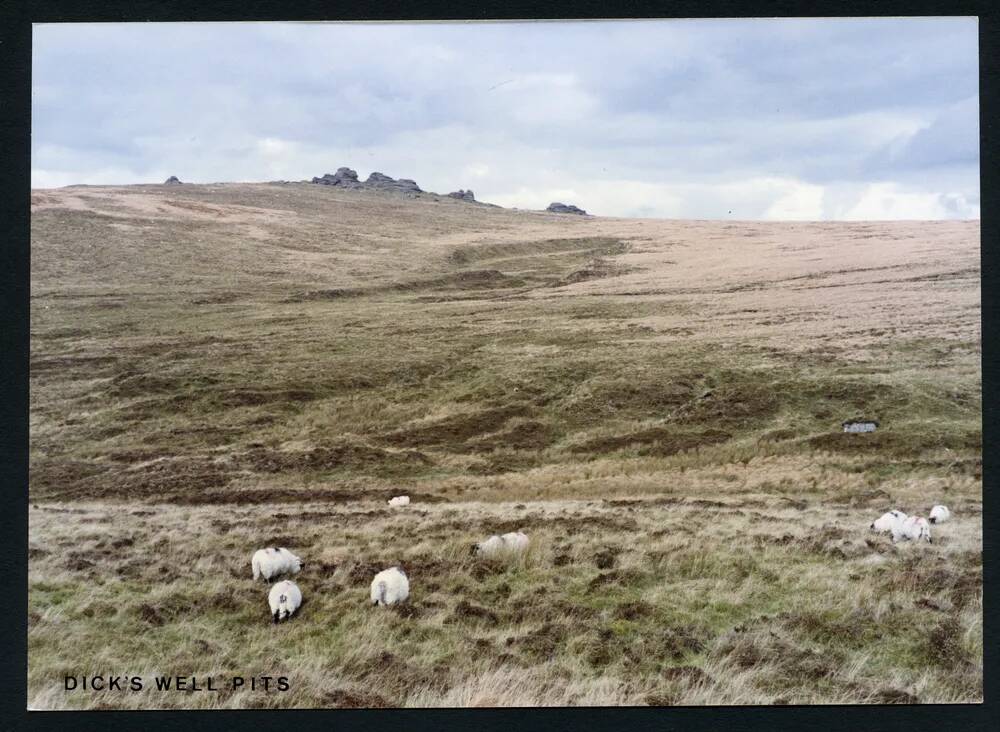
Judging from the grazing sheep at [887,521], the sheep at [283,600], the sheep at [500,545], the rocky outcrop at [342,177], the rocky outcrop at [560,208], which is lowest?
the sheep at [283,600]

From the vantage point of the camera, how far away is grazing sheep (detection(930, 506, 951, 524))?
380 inches

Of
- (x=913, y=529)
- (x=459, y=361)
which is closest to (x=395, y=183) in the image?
(x=459, y=361)

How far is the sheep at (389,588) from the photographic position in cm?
788

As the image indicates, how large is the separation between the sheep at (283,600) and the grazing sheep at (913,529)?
905 centimetres

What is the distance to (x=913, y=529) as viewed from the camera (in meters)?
9.25

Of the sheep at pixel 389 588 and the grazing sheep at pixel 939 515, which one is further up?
the grazing sheep at pixel 939 515

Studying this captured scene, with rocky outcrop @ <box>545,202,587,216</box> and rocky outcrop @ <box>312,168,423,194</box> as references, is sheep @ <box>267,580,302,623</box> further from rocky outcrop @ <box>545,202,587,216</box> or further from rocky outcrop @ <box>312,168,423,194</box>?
rocky outcrop @ <box>312,168,423,194</box>

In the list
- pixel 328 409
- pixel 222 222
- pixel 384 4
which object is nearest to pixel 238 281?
pixel 222 222

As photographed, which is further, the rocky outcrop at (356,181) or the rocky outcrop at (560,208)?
the rocky outcrop at (356,181)

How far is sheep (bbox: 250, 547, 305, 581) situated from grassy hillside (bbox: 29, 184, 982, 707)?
273mm

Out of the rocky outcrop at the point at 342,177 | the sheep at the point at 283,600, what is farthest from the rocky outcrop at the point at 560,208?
the sheep at the point at 283,600

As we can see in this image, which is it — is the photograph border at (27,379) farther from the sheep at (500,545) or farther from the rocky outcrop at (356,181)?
the rocky outcrop at (356,181)

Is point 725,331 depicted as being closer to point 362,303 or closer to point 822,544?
point 822,544

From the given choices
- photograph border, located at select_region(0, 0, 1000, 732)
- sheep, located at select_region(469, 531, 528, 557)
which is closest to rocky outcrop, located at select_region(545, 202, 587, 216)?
photograph border, located at select_region(0, 0, 1000, 732)
